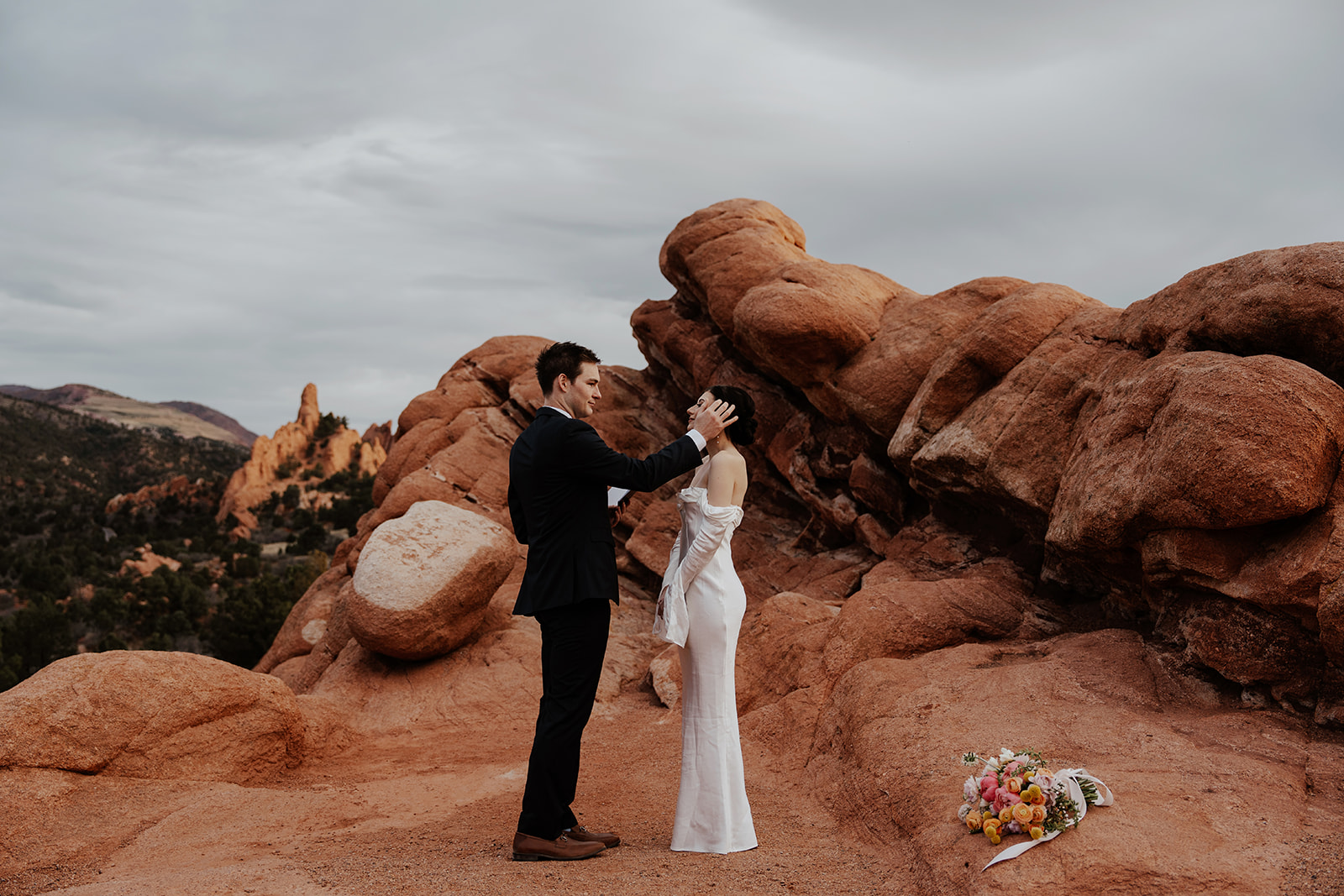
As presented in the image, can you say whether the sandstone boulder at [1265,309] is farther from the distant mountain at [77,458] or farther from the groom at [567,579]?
the distant mountain at [77,458]

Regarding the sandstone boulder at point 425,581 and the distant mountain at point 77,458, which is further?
the distant mountain at point 77,458

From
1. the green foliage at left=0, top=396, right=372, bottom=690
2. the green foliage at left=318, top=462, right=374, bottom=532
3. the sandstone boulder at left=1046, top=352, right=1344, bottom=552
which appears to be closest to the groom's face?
the sandstone boulder at left=1046, top=352, right=1344, bottom=552

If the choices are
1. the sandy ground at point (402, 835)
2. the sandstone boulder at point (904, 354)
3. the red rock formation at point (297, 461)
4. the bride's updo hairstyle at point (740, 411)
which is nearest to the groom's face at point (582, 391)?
the bride's updo hairstyle at point (740, 411)

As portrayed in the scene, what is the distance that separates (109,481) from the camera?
63.2 meters

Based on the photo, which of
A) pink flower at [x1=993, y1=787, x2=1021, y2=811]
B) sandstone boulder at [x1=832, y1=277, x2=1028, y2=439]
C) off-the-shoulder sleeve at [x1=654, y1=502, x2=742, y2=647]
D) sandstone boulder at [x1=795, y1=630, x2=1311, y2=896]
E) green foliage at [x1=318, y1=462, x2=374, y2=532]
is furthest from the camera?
green foliage at [x1=318, y1=462, x2=374, y2=532]

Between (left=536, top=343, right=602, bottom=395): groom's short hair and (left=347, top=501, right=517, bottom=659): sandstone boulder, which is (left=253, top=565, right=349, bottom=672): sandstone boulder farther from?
(left=536, top=343, right=602, bottom=395): groom's short hair

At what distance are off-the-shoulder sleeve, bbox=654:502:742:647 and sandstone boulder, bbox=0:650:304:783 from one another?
513 cm

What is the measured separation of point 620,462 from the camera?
5.57 m

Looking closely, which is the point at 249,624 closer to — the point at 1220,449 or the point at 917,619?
the point at 917,619

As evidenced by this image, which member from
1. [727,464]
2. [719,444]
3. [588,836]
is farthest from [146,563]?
[727,464]

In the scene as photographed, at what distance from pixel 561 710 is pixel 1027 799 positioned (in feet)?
8.82

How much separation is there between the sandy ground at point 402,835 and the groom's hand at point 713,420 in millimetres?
2582

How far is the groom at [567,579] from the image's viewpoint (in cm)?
545

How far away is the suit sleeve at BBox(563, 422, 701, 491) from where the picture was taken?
5422mm
